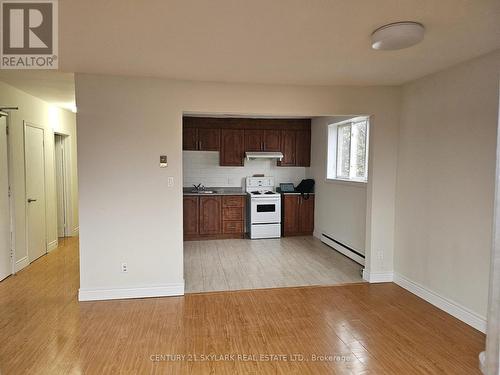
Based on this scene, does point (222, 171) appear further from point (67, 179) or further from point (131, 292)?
point (131, 292)

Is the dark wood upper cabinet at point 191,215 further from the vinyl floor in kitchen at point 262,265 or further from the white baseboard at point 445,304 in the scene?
the white baseboard at point 445,304

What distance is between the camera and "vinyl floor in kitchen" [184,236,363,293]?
406cm

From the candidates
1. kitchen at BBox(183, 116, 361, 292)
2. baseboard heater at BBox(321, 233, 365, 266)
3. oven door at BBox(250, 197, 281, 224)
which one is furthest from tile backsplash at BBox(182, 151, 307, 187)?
baseboard heater at BBox(321, 233, 365, 266)

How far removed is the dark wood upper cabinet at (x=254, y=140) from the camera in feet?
21.7

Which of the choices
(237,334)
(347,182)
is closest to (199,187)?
(347,182)

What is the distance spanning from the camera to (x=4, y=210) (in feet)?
13.3

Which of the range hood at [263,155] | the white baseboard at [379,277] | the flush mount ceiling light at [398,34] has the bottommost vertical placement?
the white baseboard at [379,277]

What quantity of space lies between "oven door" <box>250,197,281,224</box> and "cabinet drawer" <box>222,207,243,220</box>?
26cm

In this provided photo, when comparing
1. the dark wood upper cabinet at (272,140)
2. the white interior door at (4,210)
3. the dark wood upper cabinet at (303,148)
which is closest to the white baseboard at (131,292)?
the white interior door at (4,210)

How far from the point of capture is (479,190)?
288 cm

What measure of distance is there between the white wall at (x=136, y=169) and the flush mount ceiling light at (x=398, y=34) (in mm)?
1576

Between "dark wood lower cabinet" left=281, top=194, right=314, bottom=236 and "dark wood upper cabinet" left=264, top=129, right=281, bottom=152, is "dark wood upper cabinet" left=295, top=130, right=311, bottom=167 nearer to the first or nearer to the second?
"dark wood upper cabinet" left=264, top=129, right=281, bottom=152

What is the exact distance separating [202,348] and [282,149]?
4.76m

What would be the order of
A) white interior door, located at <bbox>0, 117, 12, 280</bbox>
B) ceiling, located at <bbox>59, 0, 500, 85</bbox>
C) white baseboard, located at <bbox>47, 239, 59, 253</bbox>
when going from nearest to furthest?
ceiling, located at <bbox>59, 0, 500, 85</bbox> → white interior door, located at <bbox>0, 117, 12, 280</bbox> → white baseboard, located at <bbox>47, 239, 59, 253</bbox>
